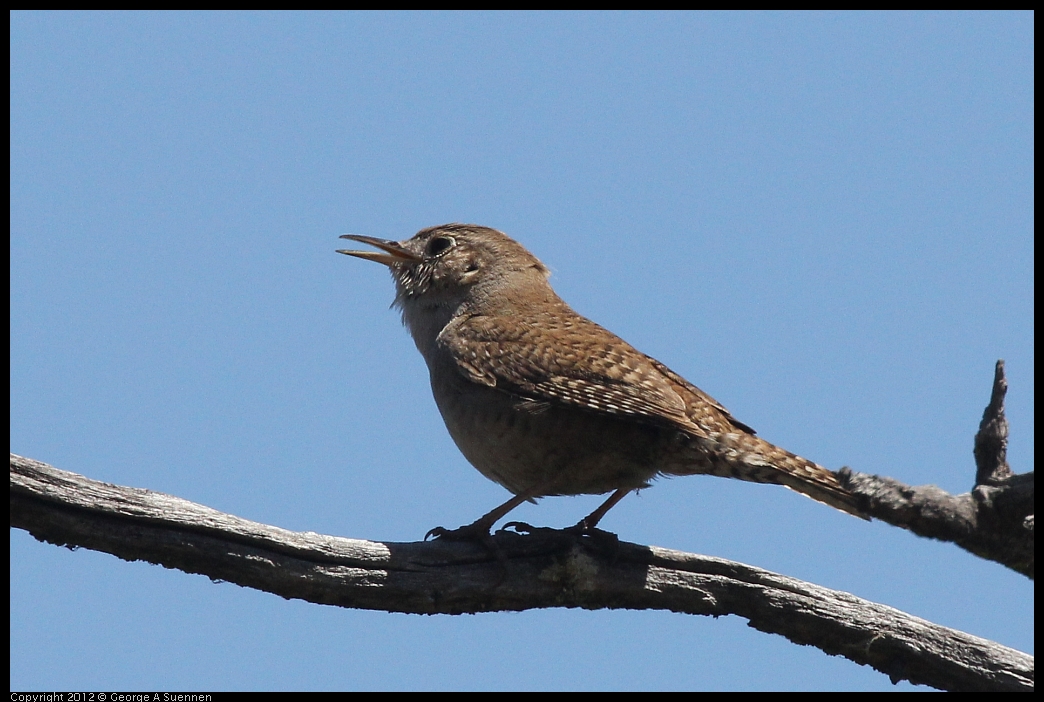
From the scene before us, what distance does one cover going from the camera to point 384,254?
8297mm

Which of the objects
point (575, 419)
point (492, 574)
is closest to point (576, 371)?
point (575, 419)

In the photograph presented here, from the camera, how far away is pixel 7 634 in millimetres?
4605

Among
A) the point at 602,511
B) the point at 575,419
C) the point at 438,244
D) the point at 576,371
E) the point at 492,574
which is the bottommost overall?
the point at 492,574

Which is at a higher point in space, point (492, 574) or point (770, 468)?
point (770, 468)

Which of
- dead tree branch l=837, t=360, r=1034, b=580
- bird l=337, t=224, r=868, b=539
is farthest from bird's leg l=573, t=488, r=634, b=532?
dead tree branch l=837, t=360, r=1034, b=580

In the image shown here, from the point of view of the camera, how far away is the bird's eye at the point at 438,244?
8320 millimetres

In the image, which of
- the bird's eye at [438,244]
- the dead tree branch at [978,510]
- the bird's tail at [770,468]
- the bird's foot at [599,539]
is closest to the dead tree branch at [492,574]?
the bird's foot at [599,539]

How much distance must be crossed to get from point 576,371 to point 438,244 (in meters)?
2.33

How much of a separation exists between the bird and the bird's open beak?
0.91 m

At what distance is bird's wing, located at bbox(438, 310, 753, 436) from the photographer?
616cm

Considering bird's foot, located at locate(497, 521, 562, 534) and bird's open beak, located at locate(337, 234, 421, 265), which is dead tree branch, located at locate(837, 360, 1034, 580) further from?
bird's open beak, located at locate(337, 234, 421, 265)

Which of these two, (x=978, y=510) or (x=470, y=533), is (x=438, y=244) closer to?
(x=470, y=533)

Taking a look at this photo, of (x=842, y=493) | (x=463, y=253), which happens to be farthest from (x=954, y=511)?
(x=463, y=253)
